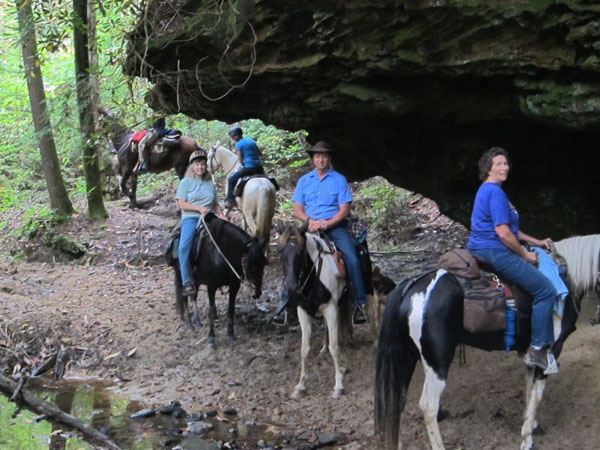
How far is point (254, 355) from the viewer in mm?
9492

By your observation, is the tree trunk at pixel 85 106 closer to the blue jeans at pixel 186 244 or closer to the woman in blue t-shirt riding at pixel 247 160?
the blue jeans at pixel 186 244

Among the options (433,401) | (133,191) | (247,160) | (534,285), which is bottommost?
(433,401)

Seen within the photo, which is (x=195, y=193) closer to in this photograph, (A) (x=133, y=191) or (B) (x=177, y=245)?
(B) (x=177, y=245)

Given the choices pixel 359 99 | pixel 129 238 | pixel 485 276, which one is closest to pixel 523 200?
pixel 359 99

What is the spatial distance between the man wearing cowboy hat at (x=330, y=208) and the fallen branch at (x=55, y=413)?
10.7ft

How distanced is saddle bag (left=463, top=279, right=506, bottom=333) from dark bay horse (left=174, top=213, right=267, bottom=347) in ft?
13.8

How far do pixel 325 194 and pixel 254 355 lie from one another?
261 cm

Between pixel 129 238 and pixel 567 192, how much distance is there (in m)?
9.76

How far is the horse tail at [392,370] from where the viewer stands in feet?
20.0

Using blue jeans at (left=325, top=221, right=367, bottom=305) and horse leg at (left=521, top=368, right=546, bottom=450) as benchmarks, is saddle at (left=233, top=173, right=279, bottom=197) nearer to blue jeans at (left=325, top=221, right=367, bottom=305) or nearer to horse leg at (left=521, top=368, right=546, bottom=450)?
blue jeans at (left=325, top=221, right=367, bottom=305)

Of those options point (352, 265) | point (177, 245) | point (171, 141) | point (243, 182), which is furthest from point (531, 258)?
point (171, 141)

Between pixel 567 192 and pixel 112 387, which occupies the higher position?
pixel 567 192

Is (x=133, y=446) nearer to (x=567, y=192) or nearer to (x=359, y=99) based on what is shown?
(x=359, y=99)

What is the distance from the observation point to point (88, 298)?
39.9 ft
